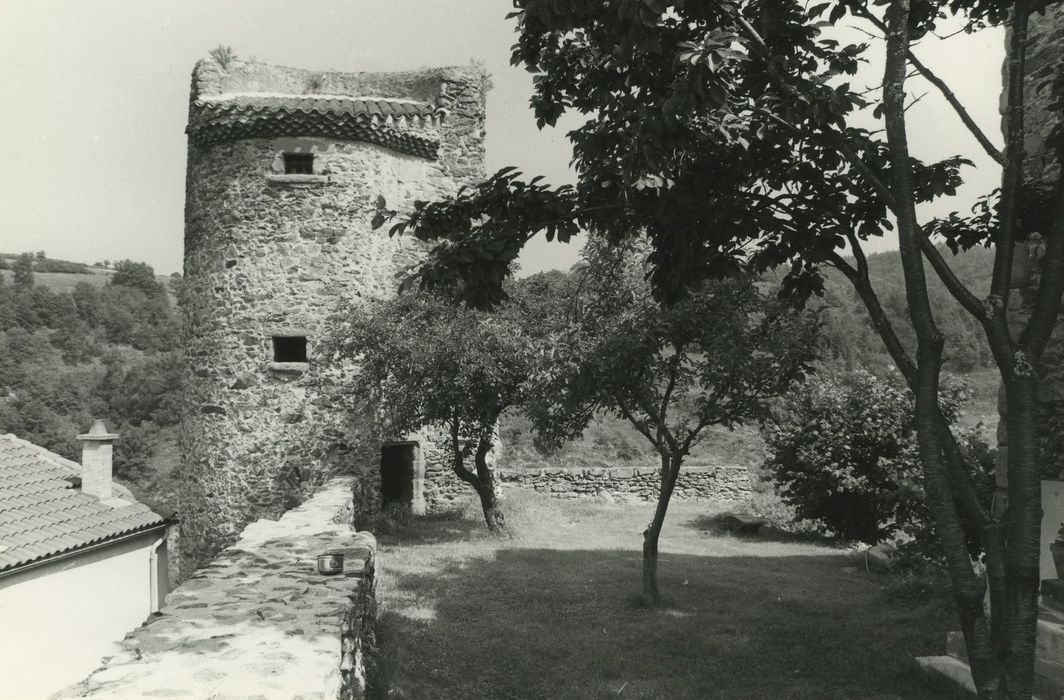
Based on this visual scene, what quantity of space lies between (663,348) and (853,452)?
22.6 ft

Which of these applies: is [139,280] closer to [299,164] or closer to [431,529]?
[299,164]

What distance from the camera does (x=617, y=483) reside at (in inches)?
829

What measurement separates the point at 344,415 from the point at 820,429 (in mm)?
8540

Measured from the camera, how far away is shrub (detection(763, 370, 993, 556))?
13.1 m

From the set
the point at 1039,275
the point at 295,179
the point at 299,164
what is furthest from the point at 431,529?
the point at 1039,275

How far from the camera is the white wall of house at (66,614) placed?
27.2ft

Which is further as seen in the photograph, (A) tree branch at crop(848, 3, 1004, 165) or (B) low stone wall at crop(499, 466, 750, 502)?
(B) low stone wall at crop(499, 466, 750, 502)

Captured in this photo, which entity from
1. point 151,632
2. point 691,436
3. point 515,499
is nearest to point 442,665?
point 151,632

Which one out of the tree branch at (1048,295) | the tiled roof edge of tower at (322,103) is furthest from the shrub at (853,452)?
the tree branch at (1048,295)

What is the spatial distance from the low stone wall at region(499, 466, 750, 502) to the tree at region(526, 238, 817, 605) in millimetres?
12226

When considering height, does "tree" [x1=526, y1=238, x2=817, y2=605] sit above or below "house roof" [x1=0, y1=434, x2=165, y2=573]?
above

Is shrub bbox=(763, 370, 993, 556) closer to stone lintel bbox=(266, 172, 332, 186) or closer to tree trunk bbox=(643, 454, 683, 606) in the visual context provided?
tree trunk bbox=(643, 454, 683, 606)

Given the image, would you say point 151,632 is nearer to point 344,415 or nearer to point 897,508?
point 344,415

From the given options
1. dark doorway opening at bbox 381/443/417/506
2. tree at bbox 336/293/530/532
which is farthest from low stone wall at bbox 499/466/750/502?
tree at bbox 336/293/530/532
